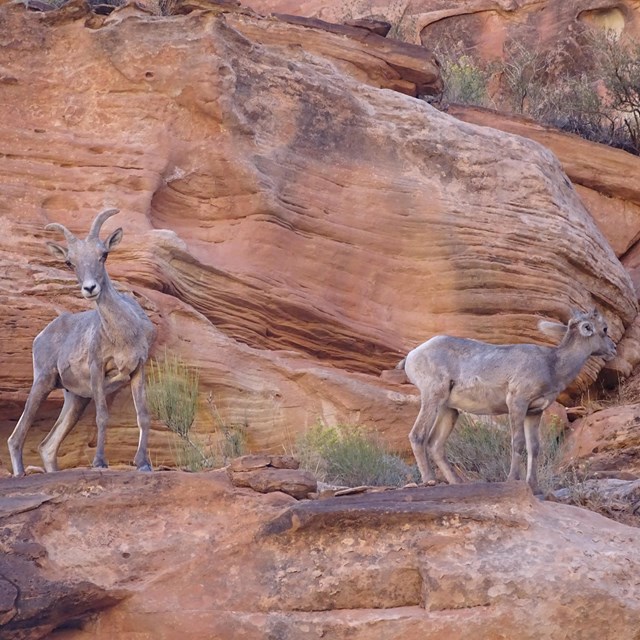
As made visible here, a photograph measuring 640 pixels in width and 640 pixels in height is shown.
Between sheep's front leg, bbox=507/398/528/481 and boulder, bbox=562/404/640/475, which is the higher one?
sheep's front leg, bbox=507/398/528/481

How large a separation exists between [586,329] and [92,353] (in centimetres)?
407

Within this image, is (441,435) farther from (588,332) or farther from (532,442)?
(588,332)

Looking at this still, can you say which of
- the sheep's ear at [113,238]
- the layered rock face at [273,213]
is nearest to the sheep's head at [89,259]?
the sheep's ear at [113,238]

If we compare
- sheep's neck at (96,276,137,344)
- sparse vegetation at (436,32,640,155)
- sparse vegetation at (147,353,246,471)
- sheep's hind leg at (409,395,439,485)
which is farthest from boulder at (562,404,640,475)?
sparse vegetation at (436,32,640,155)

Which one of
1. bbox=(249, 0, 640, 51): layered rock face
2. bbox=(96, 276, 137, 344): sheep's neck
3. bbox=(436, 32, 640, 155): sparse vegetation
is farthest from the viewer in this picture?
bbox=(249, 0, 640, 51): layered rock face

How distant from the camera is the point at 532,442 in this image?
9914 mm

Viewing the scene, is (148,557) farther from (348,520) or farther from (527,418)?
(527,418)

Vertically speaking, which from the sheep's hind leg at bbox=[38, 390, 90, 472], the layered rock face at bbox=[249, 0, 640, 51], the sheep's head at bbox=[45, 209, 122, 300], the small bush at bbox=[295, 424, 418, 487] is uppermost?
the layered rock face at bbox=[249, 0, 640, 51]

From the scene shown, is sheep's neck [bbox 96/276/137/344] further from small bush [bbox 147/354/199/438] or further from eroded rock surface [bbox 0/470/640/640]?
eroded rock surface [bbox 0/470/640/640]

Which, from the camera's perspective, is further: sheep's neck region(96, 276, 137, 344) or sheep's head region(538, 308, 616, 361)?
sheep's head region(538, 308, 616, 361)

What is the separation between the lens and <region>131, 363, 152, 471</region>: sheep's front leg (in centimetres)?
954

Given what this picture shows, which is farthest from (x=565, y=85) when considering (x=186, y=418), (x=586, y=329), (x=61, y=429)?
(x=61, y=429)

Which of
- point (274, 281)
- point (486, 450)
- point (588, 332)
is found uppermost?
point (588, 332)

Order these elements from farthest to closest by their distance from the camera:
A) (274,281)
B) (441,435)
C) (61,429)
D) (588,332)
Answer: (274,281)
(61,429)
(588,332)
(441,435)
